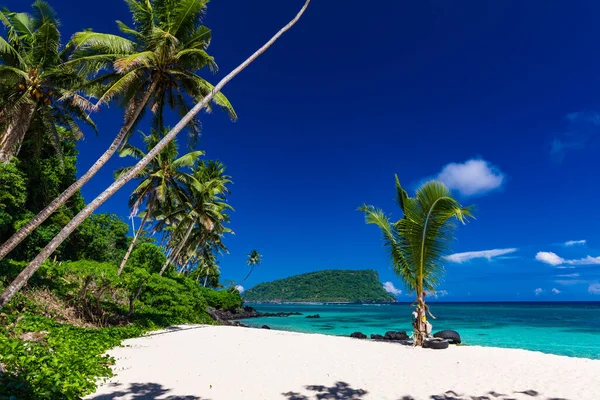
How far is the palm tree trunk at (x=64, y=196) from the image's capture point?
7.36 metres

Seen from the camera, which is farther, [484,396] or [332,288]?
[332,288]

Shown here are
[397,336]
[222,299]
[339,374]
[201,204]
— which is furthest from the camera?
[222,299]

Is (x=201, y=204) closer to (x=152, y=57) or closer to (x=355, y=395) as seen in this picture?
(x=152, y=57)

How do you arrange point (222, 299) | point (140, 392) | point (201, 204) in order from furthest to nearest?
point (222, 299)
point (201, 204)
point (140, 392)

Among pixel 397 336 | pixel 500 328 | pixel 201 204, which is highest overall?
pixel 201 204

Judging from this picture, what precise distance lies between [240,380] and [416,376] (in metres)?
3.38

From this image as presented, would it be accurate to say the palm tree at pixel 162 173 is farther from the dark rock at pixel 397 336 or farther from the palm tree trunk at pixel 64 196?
the dark rock at pixel 397 336

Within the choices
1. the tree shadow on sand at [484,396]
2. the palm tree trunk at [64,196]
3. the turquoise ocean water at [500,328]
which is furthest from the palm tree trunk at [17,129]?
the turquoise ocean water at [500,328]

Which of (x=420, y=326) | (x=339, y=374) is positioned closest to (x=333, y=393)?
(x=339, y=374)

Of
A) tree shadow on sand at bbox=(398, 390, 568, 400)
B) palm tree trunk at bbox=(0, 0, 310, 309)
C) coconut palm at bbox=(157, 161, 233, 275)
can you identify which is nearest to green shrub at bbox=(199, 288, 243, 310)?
coconut palm at bbox=(157, 161, 233, 275)

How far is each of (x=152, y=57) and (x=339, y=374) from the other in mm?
9873

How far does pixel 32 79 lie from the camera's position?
41.5 ft

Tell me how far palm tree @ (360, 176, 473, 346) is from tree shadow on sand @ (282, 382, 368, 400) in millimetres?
6034

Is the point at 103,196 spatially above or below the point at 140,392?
above
